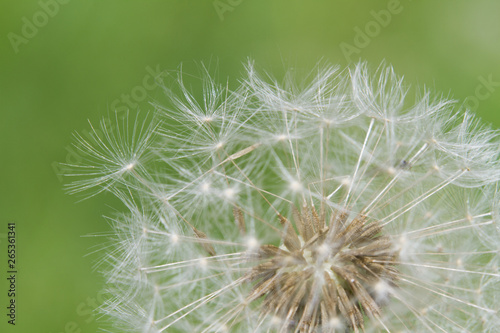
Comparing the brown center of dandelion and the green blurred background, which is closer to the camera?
the brown center of dandelion

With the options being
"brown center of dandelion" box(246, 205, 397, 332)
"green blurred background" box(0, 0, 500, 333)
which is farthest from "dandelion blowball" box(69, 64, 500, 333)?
"green blurred background" box(0, 0, 500, 333)

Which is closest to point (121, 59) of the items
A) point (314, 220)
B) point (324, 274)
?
point (314, 220)

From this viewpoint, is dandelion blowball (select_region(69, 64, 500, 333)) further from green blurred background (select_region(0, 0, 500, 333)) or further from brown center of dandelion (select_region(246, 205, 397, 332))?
green blurred background (select_region(0, 0, 500, 333))

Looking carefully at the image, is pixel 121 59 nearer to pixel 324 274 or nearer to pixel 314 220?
pixel 314 220

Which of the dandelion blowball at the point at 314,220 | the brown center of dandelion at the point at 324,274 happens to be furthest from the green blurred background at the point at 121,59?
the brown center of dandelion at the point at 324,274

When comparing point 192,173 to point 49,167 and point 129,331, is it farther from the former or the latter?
point 49,167

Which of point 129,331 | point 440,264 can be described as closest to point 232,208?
point 129,331
